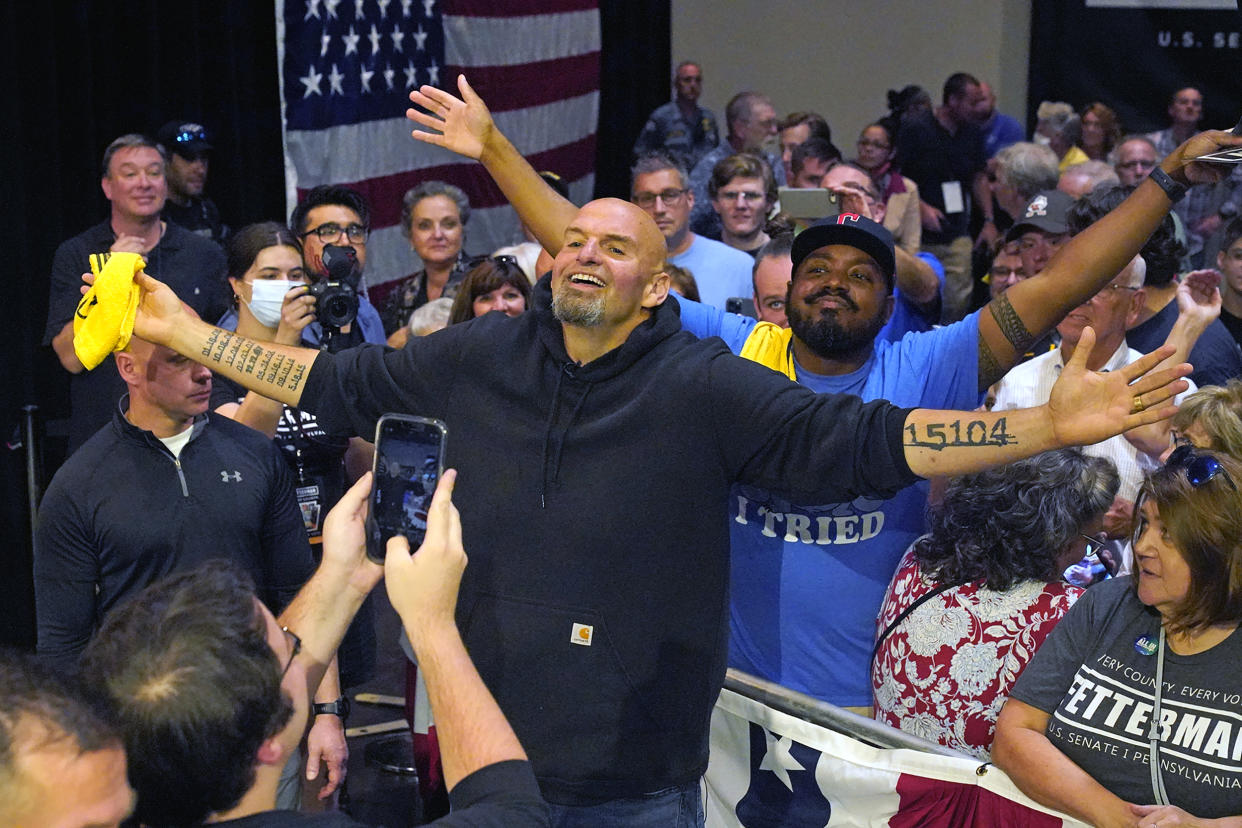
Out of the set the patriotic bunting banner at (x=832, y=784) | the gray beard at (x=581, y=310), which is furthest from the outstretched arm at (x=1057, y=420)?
the patriotic bunting banner at (x=832, y=784)

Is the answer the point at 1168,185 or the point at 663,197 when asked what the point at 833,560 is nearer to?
the point at 1168,185

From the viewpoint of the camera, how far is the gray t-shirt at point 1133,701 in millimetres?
2277

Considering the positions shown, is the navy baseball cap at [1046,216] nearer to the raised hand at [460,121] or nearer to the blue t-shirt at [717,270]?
the blue t-shirt at [717,270]

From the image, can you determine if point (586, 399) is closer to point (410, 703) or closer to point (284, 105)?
point (410, 703)

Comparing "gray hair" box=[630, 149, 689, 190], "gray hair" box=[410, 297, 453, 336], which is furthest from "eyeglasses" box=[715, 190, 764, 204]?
"gray hair" box=[410, 297, 453, 336]

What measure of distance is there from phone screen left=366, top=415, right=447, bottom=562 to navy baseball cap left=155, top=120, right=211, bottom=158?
4654 mm

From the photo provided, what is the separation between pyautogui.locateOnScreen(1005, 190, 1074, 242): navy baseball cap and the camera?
15.6ft

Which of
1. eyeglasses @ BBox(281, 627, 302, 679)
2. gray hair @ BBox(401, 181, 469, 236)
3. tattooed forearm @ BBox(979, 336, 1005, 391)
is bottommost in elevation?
eyeglasses @ BBox(281, 627, 302, 679)

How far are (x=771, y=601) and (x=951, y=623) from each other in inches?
18.0

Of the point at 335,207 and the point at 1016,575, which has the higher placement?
the point at 335,207

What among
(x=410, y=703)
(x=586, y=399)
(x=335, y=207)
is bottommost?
(x=410, y=703)

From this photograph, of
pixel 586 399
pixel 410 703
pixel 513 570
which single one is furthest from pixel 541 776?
pixel 410 703

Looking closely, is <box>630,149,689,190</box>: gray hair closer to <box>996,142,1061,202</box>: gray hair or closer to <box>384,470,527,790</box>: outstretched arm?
<box>996,142,1061,202</box>: gray hair

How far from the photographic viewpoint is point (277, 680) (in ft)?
5.65
